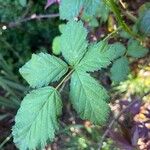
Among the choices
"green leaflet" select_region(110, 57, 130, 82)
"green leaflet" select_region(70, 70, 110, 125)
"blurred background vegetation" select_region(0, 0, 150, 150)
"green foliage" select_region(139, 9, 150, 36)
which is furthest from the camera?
"blurred background vegetation" select_region(0, 0, 150, 150)

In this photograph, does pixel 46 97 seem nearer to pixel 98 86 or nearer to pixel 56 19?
pixel 98 86

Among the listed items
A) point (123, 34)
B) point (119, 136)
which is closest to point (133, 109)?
point (119, 136)

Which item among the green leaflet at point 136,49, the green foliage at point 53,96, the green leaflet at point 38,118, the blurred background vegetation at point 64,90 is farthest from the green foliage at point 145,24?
the blurred background vegetation at point 64,90

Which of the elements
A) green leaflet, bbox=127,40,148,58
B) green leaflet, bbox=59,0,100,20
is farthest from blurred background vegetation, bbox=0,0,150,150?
green leaflet, bbox=59,0,100,20

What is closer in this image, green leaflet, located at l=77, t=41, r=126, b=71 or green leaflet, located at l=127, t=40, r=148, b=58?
green leaflet, located at l=77, t=41, r=126, b=71

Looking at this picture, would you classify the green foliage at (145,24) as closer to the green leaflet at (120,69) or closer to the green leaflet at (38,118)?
the green leaflet at (120,69)

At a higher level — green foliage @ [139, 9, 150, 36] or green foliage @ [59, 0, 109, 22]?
green foliage @ [59, 0, 109, 22]

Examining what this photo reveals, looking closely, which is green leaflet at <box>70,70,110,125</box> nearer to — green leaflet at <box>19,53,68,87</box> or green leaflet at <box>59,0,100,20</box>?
green leaflet at <box>19,53,68,87</box>
